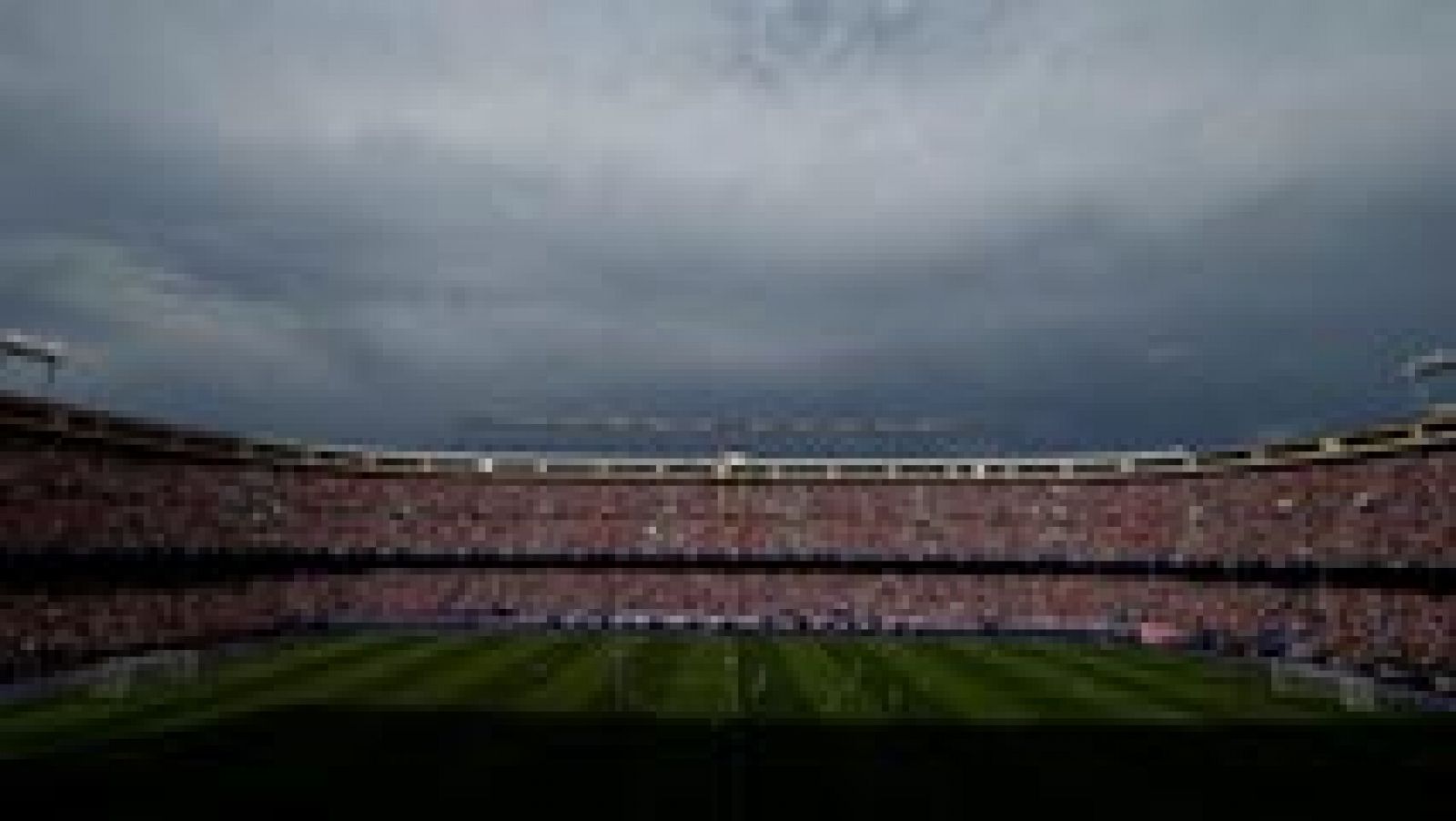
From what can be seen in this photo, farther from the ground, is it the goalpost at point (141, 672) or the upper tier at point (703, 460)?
the upper tier at point (703, 460)

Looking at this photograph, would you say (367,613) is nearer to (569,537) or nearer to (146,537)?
(569,537)

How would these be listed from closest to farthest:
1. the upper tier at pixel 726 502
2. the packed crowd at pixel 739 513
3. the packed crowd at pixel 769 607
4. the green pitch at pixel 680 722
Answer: the green pitch at pixel 680 722 → the packed crowd at pixel 769 607 → the upper tier at pixel 726 502 → the packed crowd at pixel 739 513

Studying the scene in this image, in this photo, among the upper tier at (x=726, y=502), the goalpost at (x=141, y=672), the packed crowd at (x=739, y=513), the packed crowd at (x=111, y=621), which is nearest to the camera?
the goalpost at (x=141, y=672)

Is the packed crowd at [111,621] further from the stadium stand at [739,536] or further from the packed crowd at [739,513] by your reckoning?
the packed crowd at [739,513]

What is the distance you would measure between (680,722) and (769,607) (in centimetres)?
5681

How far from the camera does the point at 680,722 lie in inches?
1982

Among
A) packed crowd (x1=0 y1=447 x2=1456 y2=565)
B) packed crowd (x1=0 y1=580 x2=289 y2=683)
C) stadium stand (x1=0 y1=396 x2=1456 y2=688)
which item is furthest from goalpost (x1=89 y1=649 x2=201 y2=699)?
packed crowd (x1=0 y1=447 x2=1456 y2=565)

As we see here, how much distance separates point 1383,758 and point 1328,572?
36835 millimetres

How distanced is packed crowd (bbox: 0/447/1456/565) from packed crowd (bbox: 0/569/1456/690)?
7.51 feet

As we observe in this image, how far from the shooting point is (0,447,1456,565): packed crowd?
2808 inches

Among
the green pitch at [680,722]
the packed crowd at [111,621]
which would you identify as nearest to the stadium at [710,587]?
the packed crowd at [111,621]

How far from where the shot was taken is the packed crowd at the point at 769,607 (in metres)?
67.2

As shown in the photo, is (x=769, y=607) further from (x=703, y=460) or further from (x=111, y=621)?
(x=111, y=621)

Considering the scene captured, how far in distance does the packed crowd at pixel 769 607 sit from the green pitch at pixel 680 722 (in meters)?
5.71
